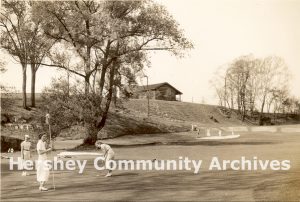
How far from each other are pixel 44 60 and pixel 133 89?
844cm

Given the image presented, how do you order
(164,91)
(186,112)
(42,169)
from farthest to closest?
(164,91) → (186,112) → (42,169)

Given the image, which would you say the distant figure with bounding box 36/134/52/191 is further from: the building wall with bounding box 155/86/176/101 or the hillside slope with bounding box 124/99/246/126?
the building wall with bounding box 155/86/176/101

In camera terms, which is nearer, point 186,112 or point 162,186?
point 162,186

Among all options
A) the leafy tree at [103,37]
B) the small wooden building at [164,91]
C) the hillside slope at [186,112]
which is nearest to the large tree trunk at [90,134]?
the leafy tree at [103,37]

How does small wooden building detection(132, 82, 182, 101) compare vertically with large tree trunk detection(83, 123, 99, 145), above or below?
above

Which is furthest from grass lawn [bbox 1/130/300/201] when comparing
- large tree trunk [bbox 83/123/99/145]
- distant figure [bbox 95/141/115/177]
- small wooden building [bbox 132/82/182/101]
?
small wooden building [bbox 132/82/182/101]

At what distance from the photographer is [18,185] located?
17359 millimetres

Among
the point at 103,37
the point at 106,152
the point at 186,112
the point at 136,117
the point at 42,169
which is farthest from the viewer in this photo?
the point at 186,112

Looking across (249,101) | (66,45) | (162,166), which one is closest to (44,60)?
(66,45)

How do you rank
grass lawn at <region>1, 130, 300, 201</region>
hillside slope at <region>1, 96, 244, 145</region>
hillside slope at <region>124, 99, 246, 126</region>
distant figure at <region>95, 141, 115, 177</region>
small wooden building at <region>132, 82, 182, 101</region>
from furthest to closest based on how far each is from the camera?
1. small wooden building at <region>132, 82, 182, 101</region>
2. hillside slope at <region>124, 99, 246, 126</region>
3. hillside slope at <region>1, 96, 244, 145</region>
4. distant figure at <region>95, 141, 115, 177</region>
5. grass lawn at <region>1, 130, 300, 201</region>

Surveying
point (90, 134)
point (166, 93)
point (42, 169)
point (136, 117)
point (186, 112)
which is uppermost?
point (166, 93)

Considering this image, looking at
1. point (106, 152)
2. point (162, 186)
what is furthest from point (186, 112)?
point (162, 186)

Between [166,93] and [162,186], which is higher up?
[166,93]

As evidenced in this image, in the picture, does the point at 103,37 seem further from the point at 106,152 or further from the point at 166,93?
the point at 166,93
